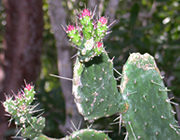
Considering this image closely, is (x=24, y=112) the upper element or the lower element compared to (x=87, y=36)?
lower

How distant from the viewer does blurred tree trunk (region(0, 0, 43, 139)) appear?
2.48 m

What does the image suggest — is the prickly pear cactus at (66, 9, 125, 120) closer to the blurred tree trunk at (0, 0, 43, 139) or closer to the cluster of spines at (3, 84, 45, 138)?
the cluster of spines at (3, 84, 45, 138)

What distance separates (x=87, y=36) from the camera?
32.3 inches

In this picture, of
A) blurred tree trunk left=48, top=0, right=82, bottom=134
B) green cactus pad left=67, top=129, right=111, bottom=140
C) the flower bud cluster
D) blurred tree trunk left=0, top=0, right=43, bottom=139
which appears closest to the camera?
the flower bud cluster

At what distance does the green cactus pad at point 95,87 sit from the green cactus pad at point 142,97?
0.22 feet

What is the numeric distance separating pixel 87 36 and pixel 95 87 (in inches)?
7.8

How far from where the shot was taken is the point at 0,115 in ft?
8.05

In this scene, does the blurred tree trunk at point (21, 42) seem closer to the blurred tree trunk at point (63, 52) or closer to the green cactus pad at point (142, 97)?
the blurred tree trunk at point (63, 52)

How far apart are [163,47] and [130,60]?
1.70 meters

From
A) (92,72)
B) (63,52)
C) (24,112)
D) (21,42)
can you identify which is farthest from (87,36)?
(21,42)

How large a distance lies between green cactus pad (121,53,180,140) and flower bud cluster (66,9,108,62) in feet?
0.73

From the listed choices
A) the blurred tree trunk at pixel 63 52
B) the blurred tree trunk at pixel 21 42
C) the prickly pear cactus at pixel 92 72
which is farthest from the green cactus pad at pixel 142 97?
the blurred tree trunk at pixel 21 42

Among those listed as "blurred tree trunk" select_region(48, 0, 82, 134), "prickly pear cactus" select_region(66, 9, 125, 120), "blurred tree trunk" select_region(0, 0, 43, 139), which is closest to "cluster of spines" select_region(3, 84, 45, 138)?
"prickly pear cactus" select_region(66, 9, 125, 120)

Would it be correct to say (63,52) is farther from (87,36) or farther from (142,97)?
(87,36)
